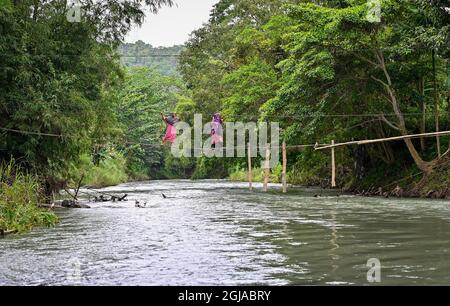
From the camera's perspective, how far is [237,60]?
31.4 m

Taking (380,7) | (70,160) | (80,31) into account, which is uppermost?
(380,7)

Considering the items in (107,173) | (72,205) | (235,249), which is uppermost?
(107,173)

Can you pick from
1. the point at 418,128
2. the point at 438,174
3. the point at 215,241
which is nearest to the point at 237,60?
the point at 418,128

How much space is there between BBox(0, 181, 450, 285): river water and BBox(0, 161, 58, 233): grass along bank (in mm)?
416

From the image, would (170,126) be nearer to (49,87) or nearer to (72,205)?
(72,205)

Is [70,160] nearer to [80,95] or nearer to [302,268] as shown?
[80,95]

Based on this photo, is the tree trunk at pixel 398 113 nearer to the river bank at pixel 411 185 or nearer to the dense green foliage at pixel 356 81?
the dense green foliage at pixel 356 81

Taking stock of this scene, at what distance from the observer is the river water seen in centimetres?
681

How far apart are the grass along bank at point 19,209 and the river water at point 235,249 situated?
42 cm

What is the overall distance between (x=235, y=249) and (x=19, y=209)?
5.08 meters

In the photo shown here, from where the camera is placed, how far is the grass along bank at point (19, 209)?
1116 centimetres

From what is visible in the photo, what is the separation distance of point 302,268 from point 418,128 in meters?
16.8

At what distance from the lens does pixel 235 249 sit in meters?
8.90

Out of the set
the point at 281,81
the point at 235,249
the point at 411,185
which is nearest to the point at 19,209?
the point at 235,249
